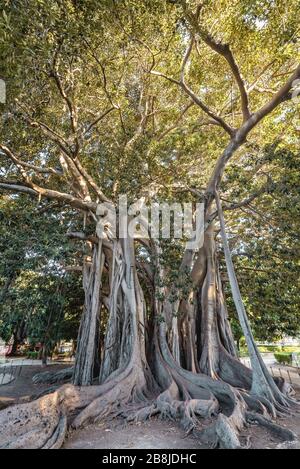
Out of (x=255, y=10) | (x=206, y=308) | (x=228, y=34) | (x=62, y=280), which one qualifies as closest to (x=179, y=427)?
(x=206, y=308)

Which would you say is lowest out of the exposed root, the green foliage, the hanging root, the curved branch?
the exposed root

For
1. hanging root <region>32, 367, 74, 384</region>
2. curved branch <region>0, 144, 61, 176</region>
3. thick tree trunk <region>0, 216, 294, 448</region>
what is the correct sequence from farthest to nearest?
hanging root <region>32, 367, 74, 384</region>
curved branch <region>0, 144, 61, 176</region>
thick tree trunk <region>0, 216, 294, 448</region>

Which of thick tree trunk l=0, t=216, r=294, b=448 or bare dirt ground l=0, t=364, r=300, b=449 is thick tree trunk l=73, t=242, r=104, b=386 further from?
bare dirt ground l=0, t=364, r=300, b=449

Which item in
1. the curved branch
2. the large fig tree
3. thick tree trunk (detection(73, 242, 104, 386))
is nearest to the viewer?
the large fig tree

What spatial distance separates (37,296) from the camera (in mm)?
5582

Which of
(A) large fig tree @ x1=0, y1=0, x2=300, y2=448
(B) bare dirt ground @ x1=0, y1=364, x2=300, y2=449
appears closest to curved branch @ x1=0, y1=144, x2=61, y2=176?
(A) large fig tree @ x1=0, y1=0, x2=300, y2=448

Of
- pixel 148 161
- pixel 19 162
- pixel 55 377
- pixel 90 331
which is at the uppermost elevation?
pixel 148 161

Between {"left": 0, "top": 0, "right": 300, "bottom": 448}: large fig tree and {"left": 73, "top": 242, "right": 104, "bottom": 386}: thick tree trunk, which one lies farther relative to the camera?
{"left": 73, "top": 242, "right": 104, "bottom": 386}: thick tree trunk

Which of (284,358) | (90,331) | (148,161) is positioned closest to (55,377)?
(90,331)

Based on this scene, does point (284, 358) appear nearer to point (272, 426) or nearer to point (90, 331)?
point (90, 331)

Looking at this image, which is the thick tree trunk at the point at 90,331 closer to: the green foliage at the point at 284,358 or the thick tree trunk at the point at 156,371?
the thick tree trunk at the point at 156,371

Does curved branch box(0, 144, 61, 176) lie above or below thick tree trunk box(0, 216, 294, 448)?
above

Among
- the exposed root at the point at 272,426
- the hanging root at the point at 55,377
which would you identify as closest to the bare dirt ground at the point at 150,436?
the exposed root at the point at 272,426
